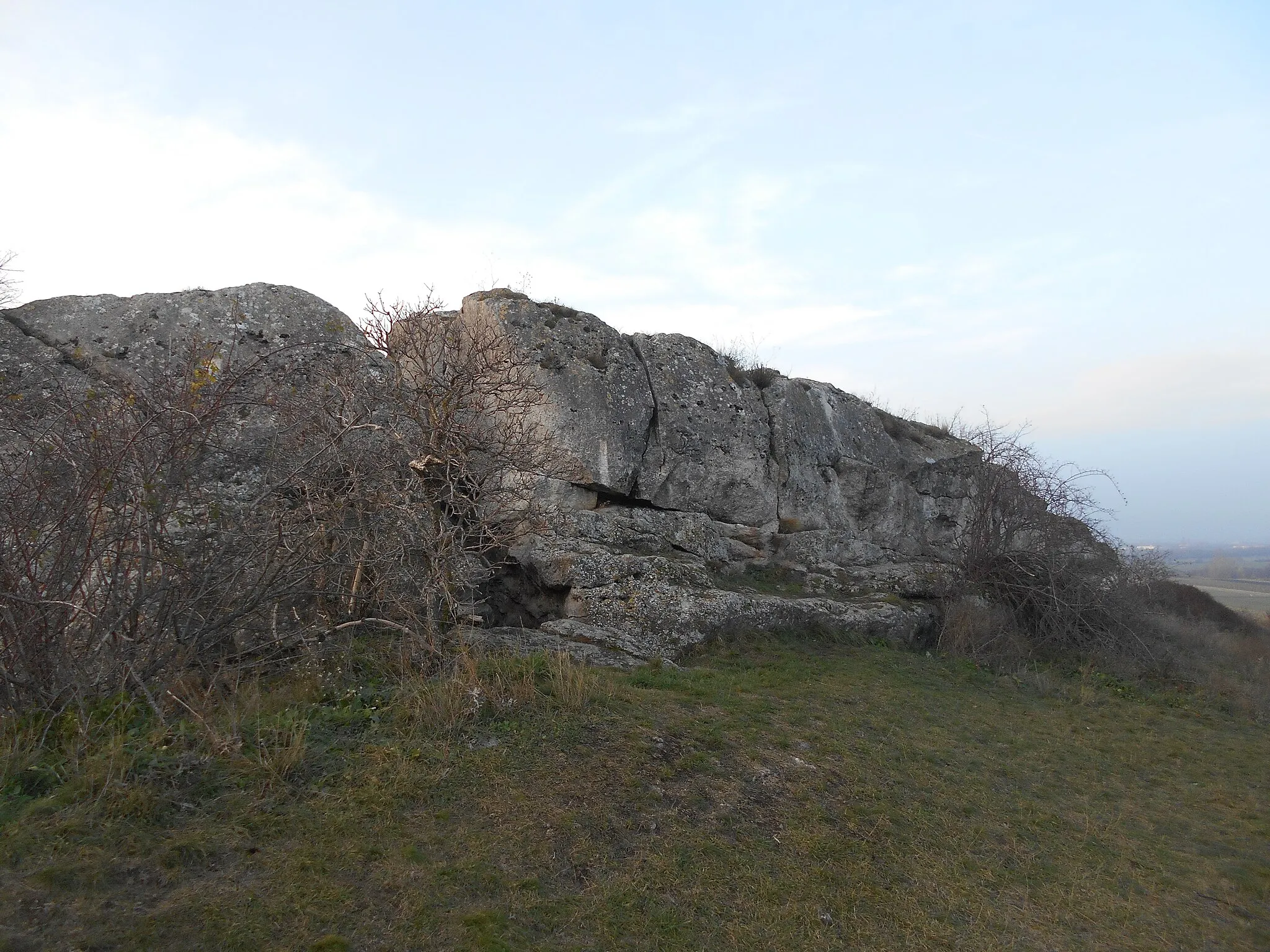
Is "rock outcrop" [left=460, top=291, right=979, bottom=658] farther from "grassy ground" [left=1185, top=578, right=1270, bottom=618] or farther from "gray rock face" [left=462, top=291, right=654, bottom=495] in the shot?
"grassy ground" [left=1185, top=578, right=1270, bottom=618]

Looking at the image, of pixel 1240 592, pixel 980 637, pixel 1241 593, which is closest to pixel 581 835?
pixel 980 637

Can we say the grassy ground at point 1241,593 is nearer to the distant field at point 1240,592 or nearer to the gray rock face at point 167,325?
the distant field at point 1240,592

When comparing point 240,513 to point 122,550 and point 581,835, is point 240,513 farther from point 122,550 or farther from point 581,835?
point 581,835

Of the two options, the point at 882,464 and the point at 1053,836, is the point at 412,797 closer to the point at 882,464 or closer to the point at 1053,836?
the point at 1053,836

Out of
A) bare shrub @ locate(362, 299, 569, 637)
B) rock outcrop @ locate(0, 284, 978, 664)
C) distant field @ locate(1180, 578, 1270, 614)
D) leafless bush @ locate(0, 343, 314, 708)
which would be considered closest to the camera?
leafless bush @ locate(0, 343, 314, 708)

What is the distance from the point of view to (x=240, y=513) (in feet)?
19.9

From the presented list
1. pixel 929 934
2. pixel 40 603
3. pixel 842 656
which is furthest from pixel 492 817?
pixel 842 656

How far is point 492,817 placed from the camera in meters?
4.38

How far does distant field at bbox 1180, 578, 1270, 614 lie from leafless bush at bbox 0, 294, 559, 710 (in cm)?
2356

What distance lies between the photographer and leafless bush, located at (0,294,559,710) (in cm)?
470

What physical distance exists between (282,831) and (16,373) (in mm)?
7758

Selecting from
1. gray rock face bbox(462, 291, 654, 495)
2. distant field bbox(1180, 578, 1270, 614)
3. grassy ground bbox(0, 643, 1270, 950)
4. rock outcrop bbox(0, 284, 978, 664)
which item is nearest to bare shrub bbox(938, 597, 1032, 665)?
rock outcrop bbox(0, 284, 978, 664)

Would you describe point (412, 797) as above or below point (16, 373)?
below

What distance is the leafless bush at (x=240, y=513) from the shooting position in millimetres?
4703
